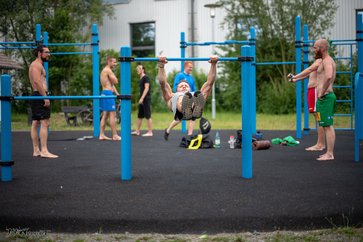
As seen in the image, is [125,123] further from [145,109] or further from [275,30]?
[275,30]

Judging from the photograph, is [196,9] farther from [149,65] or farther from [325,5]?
[325,5]

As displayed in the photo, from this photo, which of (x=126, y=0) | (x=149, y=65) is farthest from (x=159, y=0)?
(x=149, y=65)

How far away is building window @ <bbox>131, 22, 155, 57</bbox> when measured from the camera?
969 inches

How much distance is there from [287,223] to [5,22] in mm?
18005

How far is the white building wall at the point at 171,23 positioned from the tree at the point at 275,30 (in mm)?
1425

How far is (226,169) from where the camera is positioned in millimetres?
6594

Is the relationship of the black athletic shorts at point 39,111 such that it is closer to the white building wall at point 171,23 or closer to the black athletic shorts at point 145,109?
the black athletic shorts at point 145,109

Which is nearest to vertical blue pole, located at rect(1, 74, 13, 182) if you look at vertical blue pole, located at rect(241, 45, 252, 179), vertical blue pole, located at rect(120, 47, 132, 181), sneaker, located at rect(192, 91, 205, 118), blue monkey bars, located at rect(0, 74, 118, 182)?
blue monkey bars, located at rect(0, 74, 118, 182)

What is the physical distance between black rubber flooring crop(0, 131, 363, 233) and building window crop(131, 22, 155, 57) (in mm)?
17174

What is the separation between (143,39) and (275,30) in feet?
25.4

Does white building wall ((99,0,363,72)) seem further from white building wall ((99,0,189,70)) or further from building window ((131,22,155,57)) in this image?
building window ((131,22,155,57))

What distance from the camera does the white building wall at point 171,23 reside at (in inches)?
838

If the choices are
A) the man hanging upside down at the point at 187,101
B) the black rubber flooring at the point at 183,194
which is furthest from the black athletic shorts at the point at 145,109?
the man hanging upside down at the point at 187,101

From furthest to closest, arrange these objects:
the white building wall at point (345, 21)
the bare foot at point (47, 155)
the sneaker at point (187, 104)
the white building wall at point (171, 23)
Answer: the white building wall at point (171, 23), the white building wall at point (345, 21), the bare foot at point (47, 155), the sneaker at point (187, 104)
